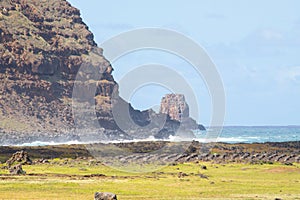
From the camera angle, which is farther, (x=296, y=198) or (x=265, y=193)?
(x=265, y=193)

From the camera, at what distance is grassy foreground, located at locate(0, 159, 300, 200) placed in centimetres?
5582

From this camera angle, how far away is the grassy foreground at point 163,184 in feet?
183

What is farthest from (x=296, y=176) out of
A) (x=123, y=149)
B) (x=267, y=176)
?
(x=123, y=149)

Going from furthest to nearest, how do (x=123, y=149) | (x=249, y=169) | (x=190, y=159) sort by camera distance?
(x=123, y=149) < (x=190, y=159) < (x=249, y=169)

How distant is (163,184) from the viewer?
6594cm

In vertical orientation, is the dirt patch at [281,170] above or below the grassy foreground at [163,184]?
above

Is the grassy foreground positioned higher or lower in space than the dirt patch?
lower

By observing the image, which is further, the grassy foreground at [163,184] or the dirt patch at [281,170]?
the dirt patch at [281,170]

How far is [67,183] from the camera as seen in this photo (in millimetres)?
64375

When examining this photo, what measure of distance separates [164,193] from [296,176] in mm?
24630

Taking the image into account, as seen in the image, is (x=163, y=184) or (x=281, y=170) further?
(x=281, y=170)

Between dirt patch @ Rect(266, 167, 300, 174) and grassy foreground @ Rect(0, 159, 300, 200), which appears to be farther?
dirt patch @ Rect(266, 167, 300, 174)

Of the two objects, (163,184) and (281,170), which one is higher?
(281,170)

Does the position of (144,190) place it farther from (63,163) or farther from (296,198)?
(63,163)
